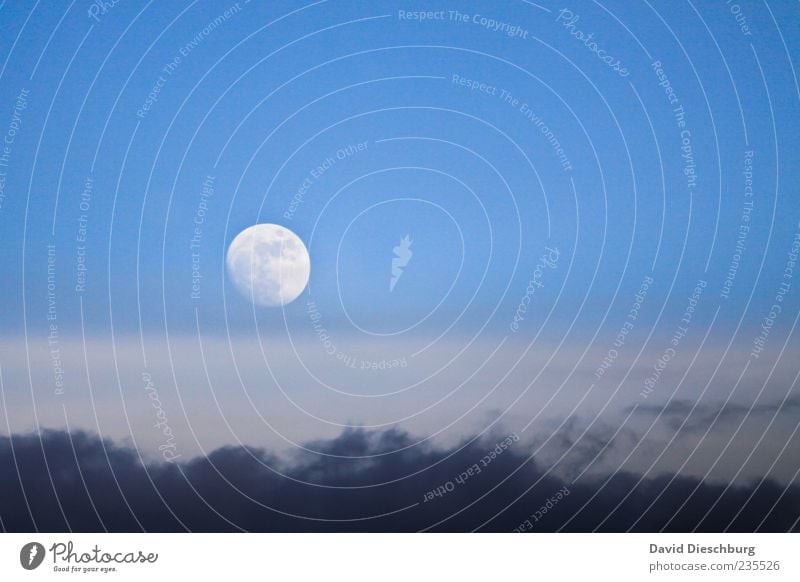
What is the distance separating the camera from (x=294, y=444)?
403 inches

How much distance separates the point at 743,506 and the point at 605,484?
5.43 ft

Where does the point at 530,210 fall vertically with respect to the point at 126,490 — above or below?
above
